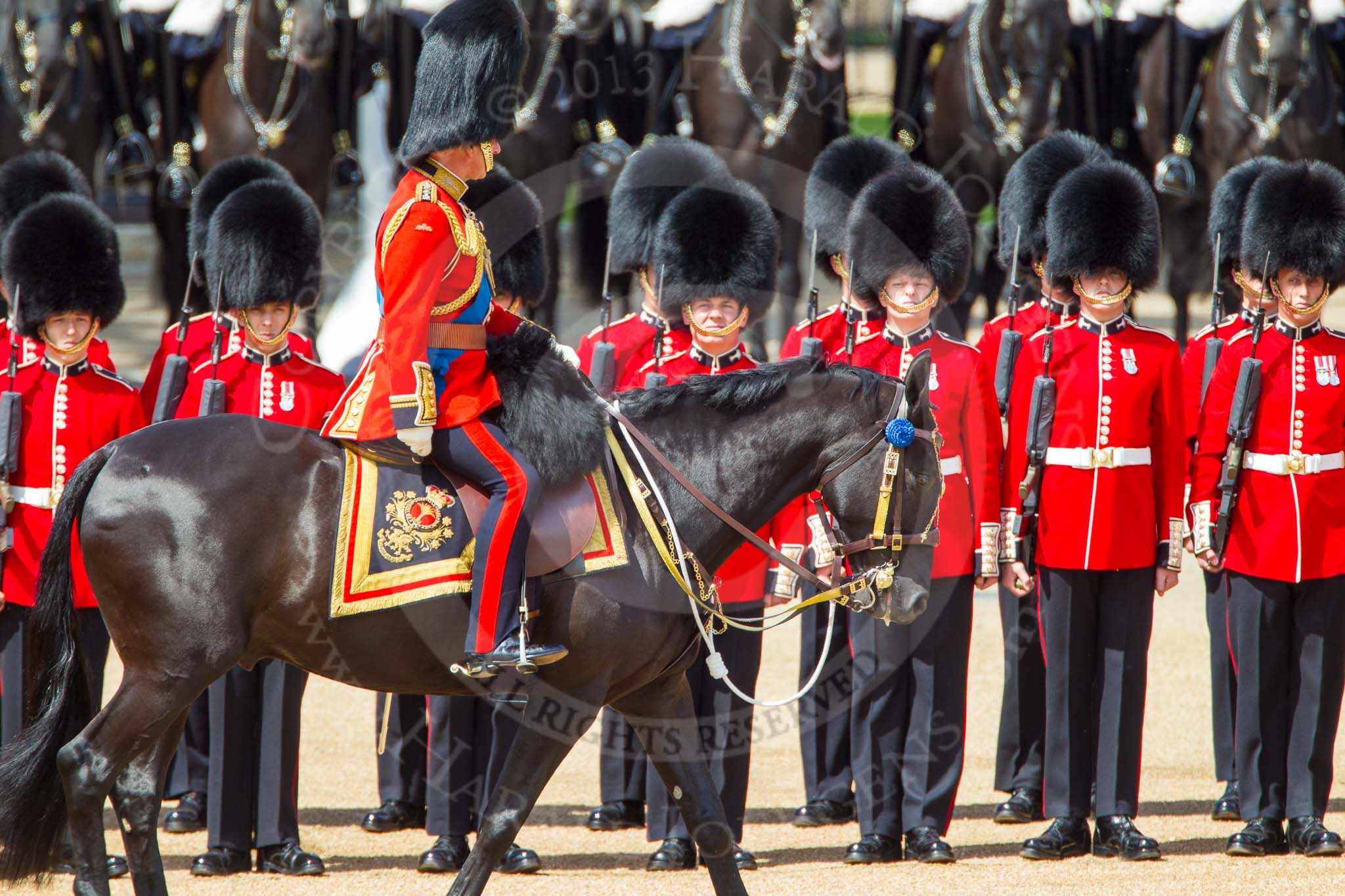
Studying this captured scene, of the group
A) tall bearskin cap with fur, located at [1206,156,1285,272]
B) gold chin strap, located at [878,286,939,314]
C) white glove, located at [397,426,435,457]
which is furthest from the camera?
tall bearskin cap with fur, located at [1206,156,1285,272]

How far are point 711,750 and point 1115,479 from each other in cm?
131

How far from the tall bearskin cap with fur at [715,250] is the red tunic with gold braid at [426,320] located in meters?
1.41

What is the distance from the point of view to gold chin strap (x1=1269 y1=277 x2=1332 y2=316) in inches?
207

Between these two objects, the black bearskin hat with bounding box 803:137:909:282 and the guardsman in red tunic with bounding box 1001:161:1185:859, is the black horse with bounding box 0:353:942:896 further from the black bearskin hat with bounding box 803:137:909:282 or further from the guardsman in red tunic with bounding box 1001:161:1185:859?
the black bearskin hat with bounding box 803:137:909:282

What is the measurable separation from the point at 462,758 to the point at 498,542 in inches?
52.3

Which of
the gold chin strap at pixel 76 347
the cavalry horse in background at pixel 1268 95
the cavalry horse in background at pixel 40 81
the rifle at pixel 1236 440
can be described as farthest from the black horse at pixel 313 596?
the cavalry horse in background at pixel 1268 95

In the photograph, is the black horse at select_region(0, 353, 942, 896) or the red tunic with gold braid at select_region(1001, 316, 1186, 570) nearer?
the black horse at select_region(0, 353, 942, 896)

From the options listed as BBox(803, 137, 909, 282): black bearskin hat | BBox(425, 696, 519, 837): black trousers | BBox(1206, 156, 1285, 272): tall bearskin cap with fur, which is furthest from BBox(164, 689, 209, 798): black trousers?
BBox(1206, 156, 1285, 272): tall bearskin cap with fur

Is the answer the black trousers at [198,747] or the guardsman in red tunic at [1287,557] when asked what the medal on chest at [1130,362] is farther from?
the black trousers at [198,747]

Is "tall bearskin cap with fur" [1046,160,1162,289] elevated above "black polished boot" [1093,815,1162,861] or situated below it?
above

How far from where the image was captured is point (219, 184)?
6.05 m

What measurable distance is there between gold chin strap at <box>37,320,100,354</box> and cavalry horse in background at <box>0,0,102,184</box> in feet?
11.7

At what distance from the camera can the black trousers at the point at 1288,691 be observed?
16.7 feet

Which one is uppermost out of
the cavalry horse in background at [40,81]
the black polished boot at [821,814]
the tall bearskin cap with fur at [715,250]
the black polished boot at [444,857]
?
the cavalry horse in background at [40,81]
